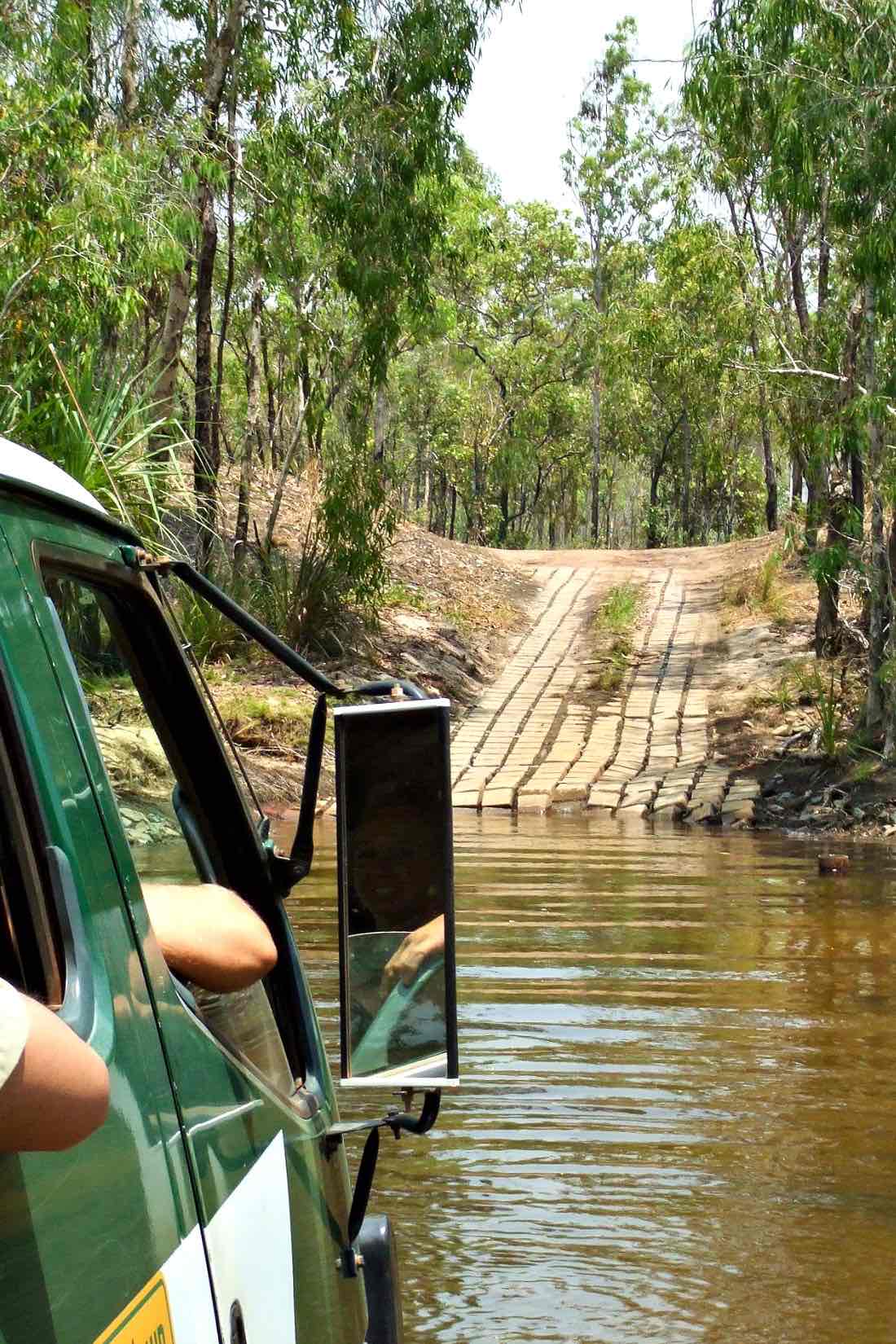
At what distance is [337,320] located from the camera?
21922mm

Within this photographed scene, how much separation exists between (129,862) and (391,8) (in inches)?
716


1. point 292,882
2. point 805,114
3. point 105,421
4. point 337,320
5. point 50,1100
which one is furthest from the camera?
point 337,320

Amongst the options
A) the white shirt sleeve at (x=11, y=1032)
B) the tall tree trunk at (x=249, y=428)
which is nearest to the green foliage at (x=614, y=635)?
the tall tree trunk at (x=249, y=428)

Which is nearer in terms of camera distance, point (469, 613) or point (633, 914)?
point (633, 914)

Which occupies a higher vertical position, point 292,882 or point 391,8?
point 391,8

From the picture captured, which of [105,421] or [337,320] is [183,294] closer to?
[337,320]

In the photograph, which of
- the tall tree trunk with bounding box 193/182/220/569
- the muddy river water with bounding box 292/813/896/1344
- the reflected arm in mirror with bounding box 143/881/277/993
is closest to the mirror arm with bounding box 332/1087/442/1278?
the reflected arm in mirror with bounding box 143/881/277/993

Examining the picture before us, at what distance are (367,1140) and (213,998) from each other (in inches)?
12.3

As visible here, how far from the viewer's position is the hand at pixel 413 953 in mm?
1809

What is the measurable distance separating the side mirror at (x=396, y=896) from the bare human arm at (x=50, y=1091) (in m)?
0.69

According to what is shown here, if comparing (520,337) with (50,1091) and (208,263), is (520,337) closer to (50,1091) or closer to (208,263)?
(208,263)

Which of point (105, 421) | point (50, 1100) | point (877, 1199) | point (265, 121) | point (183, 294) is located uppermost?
point (265, 121)

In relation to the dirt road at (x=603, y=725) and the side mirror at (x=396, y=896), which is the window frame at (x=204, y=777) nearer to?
the side mirror at (x=396, y=896)

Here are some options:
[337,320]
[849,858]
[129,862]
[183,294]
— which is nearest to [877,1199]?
[129,862]
